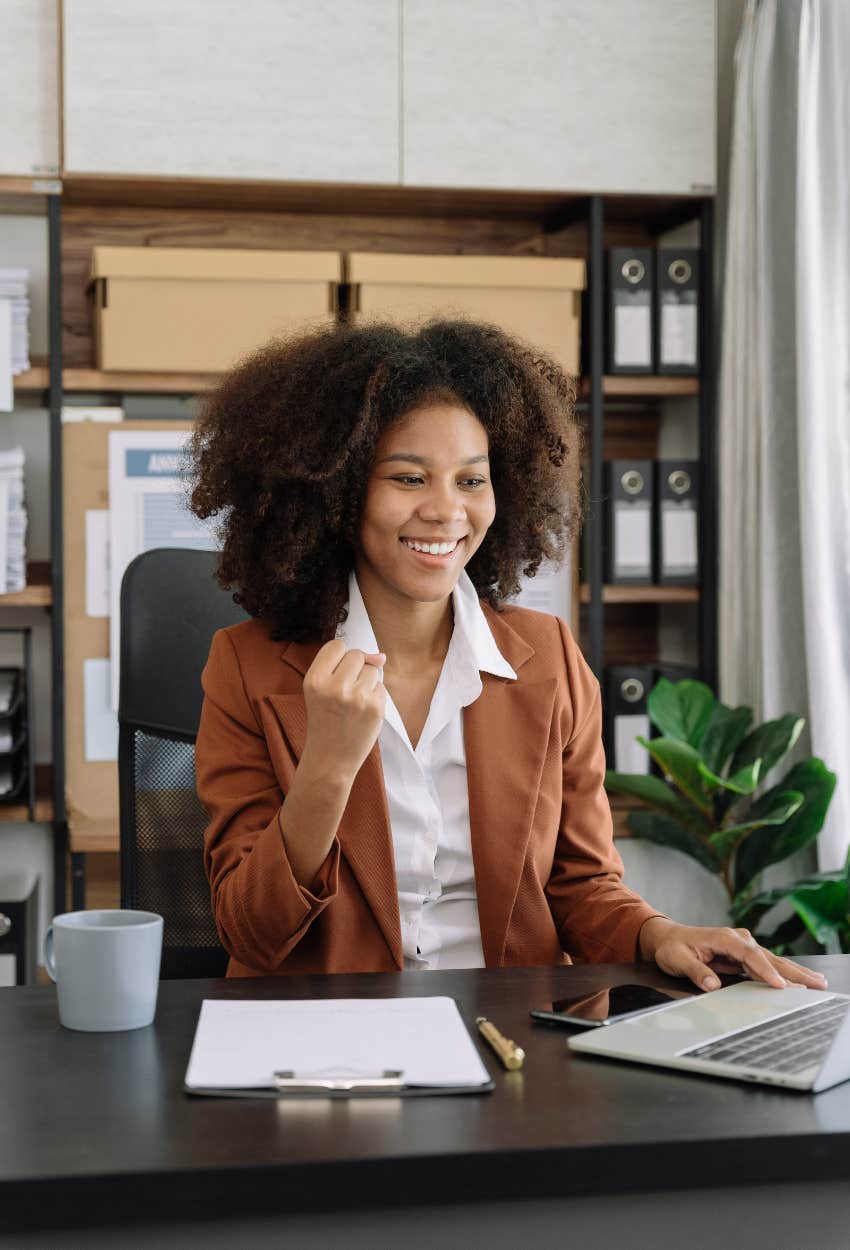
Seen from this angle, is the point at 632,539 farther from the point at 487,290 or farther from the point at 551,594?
the point at 487,290

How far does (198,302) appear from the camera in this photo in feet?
9.52

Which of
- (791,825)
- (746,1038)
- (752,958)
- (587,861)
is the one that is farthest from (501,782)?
(791,825)

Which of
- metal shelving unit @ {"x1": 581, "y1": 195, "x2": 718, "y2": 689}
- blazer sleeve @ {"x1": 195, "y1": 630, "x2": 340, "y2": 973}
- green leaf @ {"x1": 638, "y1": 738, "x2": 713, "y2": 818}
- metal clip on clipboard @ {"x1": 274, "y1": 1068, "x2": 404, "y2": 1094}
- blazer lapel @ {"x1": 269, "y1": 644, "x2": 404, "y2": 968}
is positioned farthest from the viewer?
metal shelving unit @ {"x1": 581, "y1": 195, "x2": 718, "y2": 689}

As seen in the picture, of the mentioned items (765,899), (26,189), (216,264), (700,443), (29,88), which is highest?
(29,88)

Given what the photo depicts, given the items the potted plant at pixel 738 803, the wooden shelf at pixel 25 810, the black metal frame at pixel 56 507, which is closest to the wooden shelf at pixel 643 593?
the potted plant at pixel 738 803

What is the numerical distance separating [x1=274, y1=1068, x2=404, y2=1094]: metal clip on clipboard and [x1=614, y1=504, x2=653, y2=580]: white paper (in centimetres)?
227

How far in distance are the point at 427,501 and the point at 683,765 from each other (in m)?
1.42

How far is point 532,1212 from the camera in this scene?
2.67 feet

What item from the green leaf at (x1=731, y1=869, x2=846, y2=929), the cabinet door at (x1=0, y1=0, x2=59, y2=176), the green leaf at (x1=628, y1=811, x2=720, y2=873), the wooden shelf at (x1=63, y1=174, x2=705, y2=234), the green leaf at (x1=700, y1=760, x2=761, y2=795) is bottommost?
the green leaf at (x1=731, y1=869, x2=846, y2=929)

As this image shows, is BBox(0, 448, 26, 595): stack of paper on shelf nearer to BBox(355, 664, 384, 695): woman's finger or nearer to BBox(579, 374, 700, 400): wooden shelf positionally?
BBox(579, 374, 700, 400): wooden shelf

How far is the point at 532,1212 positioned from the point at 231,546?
38.2 inches

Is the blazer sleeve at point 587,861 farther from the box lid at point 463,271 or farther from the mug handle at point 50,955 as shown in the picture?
the box lid at point 463,271

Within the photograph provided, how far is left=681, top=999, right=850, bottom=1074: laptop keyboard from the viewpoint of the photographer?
3.10 feet

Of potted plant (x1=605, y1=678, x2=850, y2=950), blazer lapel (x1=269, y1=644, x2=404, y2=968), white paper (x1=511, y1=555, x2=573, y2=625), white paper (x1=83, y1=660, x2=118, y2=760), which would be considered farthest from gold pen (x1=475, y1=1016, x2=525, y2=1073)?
white paper (x1=511, y1=555, x2=573, y2=625)
